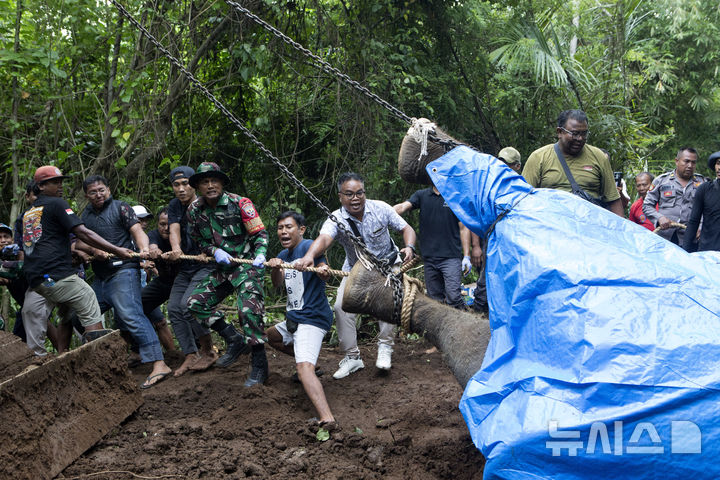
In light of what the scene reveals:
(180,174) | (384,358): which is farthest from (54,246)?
(384,358)

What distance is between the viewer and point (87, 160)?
766cm

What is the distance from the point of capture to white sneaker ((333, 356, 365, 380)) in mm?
5535

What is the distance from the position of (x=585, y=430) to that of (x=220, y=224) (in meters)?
3.70

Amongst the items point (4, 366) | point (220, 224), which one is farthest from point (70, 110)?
point (4, 366)

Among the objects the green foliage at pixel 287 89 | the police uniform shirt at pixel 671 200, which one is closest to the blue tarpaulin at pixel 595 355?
the police uniform shirt at pixel 671 200

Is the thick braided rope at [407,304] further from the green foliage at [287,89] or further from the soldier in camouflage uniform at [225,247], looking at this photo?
the green foliage at [287,89]

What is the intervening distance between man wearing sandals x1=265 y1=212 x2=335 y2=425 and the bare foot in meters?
0.93

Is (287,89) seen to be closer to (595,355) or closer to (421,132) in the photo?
(421,132)

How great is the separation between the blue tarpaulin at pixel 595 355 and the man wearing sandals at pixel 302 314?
2.00m

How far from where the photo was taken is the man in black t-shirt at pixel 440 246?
6.16 meters

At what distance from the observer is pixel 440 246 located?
6.19 metres

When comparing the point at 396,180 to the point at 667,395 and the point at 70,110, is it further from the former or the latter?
the point at 667,395

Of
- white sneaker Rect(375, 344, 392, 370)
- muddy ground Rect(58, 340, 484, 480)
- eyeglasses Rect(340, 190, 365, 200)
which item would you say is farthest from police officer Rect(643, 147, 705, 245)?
eyeglasses Rect(340, 190, 365, 200)

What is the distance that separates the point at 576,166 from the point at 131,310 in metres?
3.92
